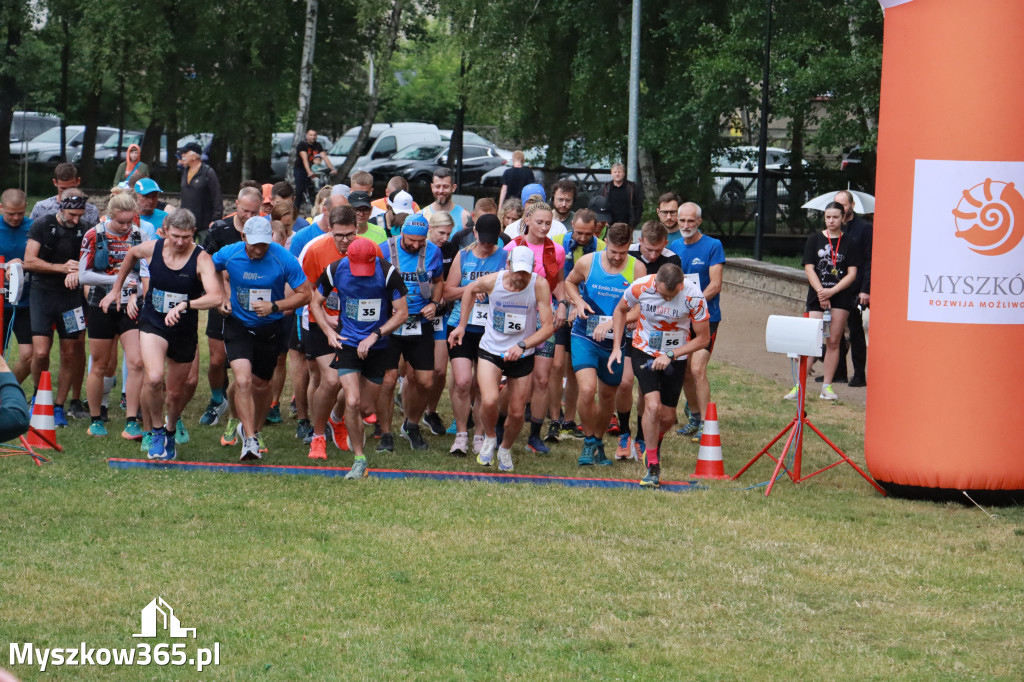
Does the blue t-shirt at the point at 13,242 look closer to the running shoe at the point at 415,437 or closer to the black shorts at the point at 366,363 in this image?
the black shorts at the point at 366,363

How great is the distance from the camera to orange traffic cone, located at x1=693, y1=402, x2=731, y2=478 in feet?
32.8

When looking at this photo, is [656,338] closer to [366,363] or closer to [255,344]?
[366,363]

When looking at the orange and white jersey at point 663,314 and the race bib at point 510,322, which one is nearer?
the orange and white jersey at point 663,314

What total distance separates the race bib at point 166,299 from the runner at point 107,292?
99cm

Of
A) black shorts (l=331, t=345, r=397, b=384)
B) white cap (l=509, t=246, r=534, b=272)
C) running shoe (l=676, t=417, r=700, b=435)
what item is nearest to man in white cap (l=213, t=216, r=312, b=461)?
black shorts (l=331, t=345, r=397, b=384)

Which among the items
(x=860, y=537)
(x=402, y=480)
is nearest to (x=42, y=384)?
(x=402, y=480)

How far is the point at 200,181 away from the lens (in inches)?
667

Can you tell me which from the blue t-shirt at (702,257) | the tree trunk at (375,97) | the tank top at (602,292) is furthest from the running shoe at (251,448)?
the tree trunk at (375,97)

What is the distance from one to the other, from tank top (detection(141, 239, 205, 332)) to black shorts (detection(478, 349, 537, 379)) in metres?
2.23

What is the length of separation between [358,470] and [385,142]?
23.8 meters

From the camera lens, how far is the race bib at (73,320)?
11086 mm

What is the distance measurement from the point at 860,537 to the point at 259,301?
15.0 feet

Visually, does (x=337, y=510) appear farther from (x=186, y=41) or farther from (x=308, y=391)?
(x=186, y=41)

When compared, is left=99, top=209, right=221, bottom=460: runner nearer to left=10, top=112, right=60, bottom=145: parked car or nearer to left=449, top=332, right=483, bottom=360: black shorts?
left=449, top=332, right=483, bottom=360: black shorts
